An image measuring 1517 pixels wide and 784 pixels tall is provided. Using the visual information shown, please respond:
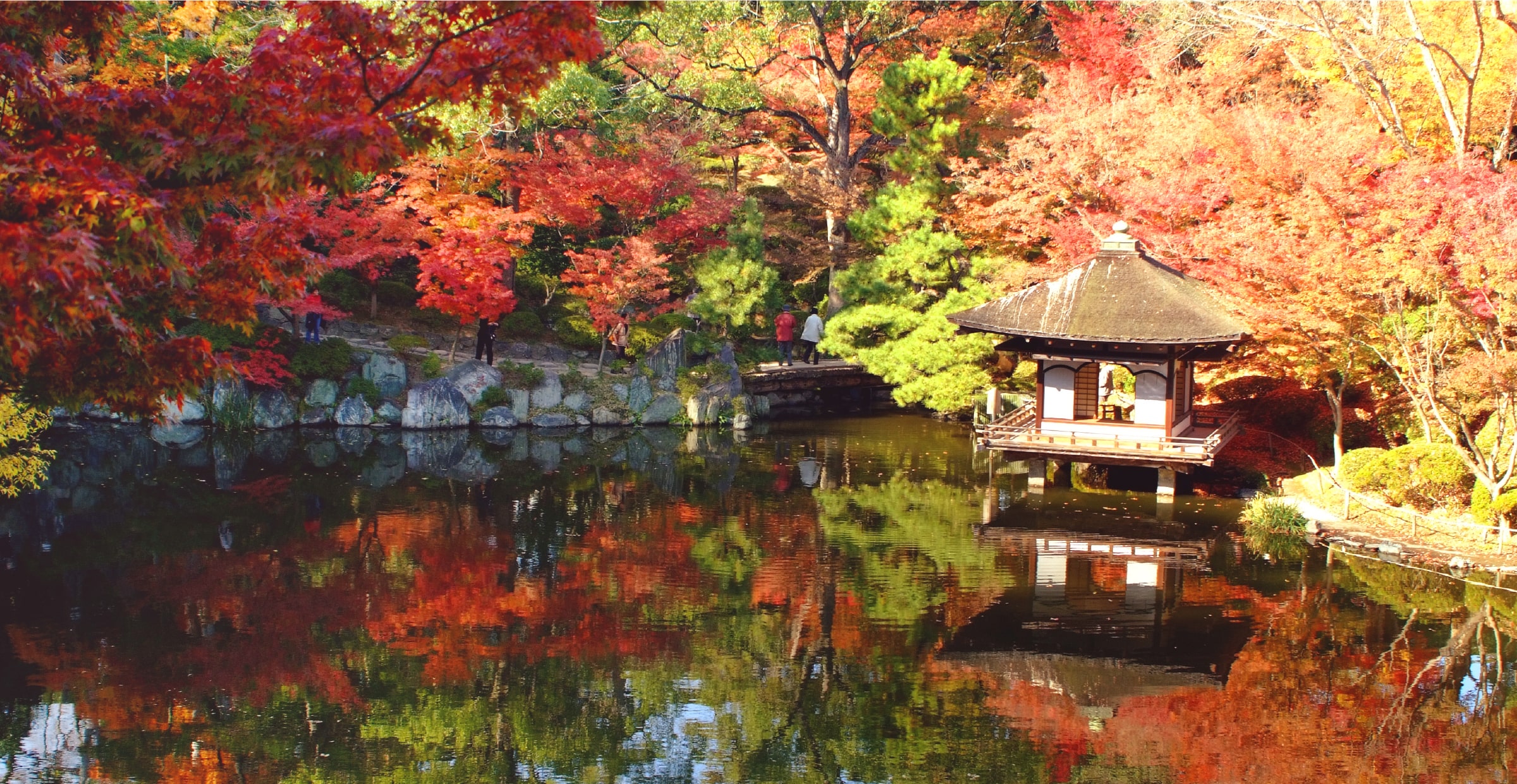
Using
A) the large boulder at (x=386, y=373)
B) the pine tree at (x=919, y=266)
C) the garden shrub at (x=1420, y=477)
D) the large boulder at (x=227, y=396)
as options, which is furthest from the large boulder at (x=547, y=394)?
the garden shrub at (x=1420, y=477)

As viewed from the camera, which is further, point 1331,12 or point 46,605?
point 1331,12

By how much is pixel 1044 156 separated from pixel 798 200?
6605 mm

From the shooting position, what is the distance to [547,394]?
79.3 ft

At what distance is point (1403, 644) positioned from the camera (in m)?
11.1

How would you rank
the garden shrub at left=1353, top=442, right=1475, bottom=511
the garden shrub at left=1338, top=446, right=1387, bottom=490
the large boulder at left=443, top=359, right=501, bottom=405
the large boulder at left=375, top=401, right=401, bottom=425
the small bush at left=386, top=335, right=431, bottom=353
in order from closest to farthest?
the garden shrub at left=1353, top=442, right=1475, bottom=511 → the garden shrub at left=1338, top=446, right=1387, bottom=490 → the large boulder at left=375, top=401, right=401, bottom=425 → the large boulder at left=443, top=359, right=501, bottom=405 → the small bush at left=386, top=335, right=431, bottom=353

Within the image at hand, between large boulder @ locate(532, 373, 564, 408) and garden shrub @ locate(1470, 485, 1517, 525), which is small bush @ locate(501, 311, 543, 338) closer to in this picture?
large boulder @ locate(532, 373, 564, 408)

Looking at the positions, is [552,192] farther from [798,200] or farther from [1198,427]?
[1198,427]

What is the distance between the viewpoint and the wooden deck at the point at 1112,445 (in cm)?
1695

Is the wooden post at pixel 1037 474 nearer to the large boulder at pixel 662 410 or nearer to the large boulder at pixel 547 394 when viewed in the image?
the large boulder at pixel 662 410

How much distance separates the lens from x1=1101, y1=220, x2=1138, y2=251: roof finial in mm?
18344

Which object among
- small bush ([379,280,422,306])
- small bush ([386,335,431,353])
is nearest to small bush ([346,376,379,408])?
small bush ([386,335,431,353])

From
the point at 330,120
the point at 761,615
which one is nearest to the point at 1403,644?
the point at 761,615

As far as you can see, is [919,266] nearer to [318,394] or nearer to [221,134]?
[318,394]

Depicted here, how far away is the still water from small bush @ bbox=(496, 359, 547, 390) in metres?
5.90
